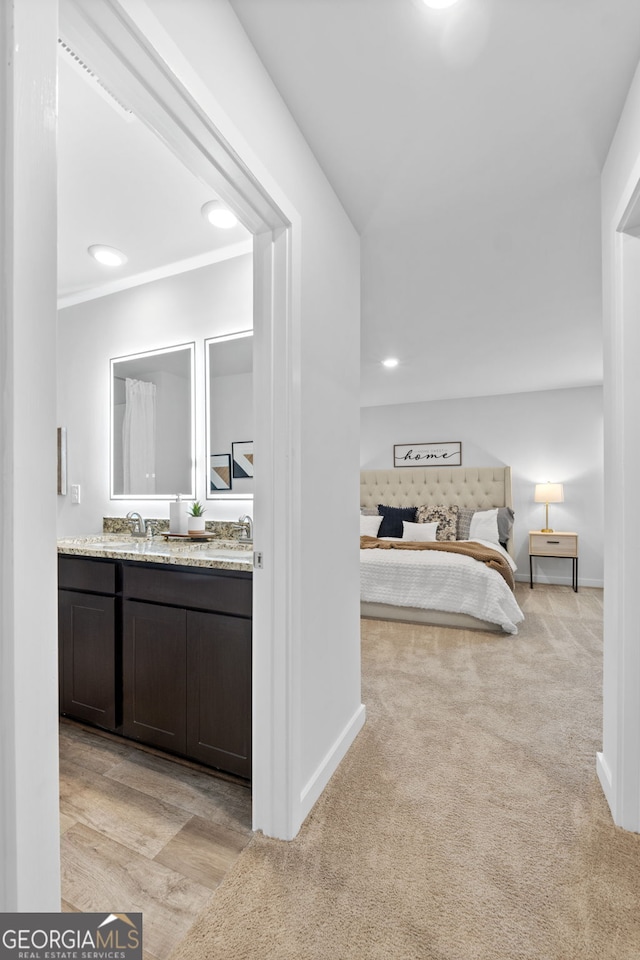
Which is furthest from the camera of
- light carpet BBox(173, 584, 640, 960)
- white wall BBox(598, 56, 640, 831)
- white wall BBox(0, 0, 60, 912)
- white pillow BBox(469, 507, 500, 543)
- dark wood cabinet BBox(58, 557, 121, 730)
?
white pillow BBox(469, 507, 500, 543)

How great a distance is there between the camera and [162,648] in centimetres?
188

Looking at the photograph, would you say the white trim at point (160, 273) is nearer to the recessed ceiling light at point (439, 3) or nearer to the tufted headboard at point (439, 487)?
the recessed ceiling light at point (439, 3)

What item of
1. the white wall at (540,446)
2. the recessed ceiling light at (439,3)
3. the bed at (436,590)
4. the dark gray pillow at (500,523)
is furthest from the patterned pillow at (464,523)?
the recessed ceiling light at (439,3)

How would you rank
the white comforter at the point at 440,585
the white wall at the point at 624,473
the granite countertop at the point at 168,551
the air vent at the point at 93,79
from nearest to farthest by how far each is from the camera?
the air vent at the point at 93,79, the white wall at the point at 624,473, the granite countertop at the point at 168,551, the white comforter at the point at 440,585

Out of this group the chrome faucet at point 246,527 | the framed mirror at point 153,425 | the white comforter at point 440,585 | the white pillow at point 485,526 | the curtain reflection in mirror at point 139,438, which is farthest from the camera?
the white pillow at point 485,526

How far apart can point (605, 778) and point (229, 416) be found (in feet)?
7.55

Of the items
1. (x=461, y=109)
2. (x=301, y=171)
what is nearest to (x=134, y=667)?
(x=301, y=171)

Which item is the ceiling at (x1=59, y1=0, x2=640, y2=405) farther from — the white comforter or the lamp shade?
the lamp shade

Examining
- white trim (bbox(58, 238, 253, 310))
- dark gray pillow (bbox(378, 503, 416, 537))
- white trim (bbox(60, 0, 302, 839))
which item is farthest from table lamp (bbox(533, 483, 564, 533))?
white trim (bbox(60, 0, 302, 839))

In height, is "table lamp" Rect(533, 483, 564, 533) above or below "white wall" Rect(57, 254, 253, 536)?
below

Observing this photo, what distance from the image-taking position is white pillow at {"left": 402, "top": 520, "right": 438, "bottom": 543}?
18.5 ft

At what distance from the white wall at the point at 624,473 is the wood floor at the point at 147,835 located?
1273 millimetres

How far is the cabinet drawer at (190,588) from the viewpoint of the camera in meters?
1.71

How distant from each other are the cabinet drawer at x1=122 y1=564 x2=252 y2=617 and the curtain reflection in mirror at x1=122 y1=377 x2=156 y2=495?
2.99 feet
